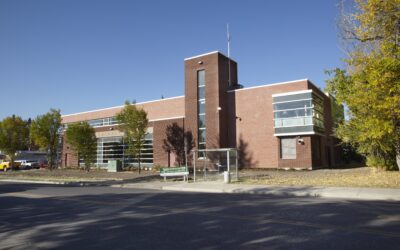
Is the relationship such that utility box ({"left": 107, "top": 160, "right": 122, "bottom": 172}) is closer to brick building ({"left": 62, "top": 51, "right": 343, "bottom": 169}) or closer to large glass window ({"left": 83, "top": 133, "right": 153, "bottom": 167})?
large glass window ({"left": 83, "top": 133, "right": 153, "bottom": 167})

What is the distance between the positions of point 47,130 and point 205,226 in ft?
128

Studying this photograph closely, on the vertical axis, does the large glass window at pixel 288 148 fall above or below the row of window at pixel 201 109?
below

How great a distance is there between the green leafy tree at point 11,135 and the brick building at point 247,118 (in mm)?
16644

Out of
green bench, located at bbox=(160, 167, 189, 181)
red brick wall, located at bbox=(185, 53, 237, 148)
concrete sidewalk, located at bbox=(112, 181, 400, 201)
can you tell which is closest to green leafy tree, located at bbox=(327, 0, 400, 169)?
concrete sidewalk, located at bbox=(112, 181, 400, 201)

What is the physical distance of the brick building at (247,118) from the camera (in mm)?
31938

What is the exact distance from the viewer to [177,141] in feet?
125

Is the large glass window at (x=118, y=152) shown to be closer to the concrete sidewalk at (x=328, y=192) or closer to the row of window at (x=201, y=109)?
the row of window at (x=201, y=109)

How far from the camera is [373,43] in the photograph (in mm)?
18875

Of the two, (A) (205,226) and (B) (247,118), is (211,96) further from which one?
(A) (205,226)

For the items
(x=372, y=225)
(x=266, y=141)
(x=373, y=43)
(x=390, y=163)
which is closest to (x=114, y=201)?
(x=372, y=225)

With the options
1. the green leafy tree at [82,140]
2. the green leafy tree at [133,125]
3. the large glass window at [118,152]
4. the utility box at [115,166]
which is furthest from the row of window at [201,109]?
the green leafy tree at [82,140]

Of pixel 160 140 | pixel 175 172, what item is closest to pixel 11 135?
pixel 160 140

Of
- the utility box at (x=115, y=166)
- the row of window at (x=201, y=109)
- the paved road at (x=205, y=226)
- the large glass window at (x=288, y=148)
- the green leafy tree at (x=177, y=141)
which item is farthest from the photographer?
the utility box at (x=115, y=166)

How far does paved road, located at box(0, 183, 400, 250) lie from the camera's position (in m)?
6.62
